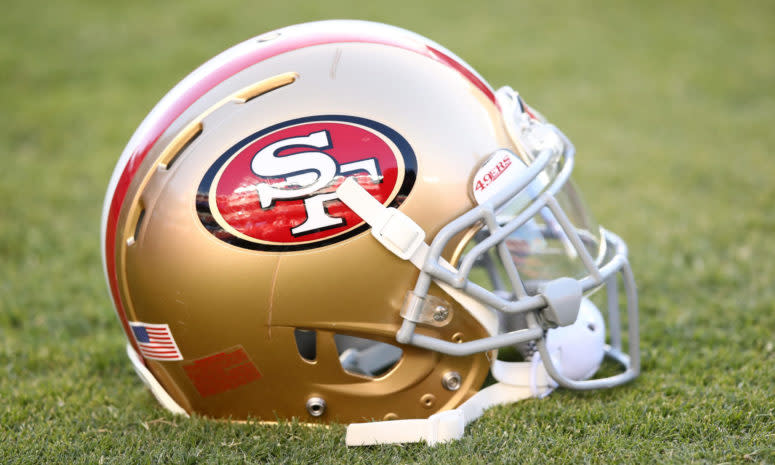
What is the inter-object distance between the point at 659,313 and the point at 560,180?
1.27m

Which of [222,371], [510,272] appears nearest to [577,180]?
[510,272]

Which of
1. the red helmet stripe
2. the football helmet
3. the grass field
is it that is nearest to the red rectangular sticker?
the football helmet

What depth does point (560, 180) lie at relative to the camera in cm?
210

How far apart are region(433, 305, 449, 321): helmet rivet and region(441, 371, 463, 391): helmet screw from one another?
19 centimetres

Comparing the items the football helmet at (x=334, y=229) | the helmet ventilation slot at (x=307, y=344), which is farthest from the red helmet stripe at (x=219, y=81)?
the helmet ventilation slot at (x=307, y=344)

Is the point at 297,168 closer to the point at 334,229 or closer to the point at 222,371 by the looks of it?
the point at 334,229

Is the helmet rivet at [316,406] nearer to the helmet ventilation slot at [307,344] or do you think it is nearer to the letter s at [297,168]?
the helmet ventilation slot at [307,344]

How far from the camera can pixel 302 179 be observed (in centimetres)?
196

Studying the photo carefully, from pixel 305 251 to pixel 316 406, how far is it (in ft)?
1.58

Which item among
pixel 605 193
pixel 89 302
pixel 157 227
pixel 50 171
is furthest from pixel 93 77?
pixel 157 227

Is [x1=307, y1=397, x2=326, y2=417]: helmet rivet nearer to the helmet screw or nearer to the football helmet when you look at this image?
the football helmet

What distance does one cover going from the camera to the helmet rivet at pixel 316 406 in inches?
84.0

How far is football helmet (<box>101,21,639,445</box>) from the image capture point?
77.2 inches

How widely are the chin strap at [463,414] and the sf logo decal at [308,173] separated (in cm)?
61
